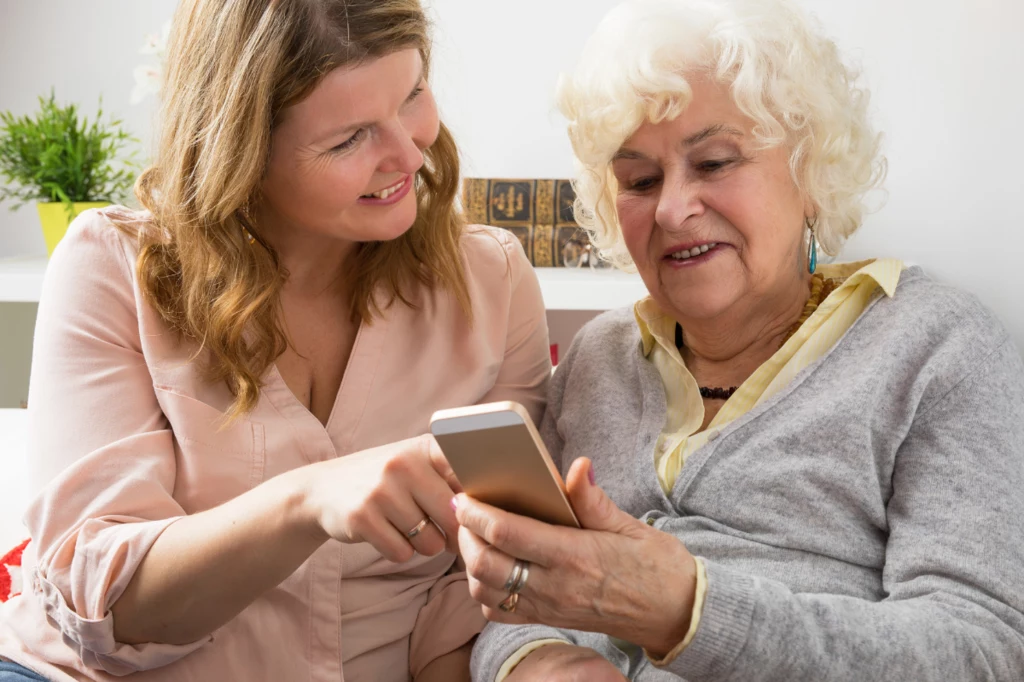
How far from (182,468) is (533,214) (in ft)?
5.13

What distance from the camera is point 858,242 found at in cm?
281

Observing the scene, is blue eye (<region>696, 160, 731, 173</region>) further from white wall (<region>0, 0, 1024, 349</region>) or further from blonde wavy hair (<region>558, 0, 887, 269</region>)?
white wall (<region>0, 0, 1024, 349</region>)

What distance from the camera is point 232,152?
1.24 meters

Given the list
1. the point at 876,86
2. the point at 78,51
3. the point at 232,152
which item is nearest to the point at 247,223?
the point at 232,152

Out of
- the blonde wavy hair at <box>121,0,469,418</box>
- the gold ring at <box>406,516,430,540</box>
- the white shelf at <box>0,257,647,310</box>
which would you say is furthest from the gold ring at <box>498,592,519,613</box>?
the white shelf at <box>0,257,647,310</box>

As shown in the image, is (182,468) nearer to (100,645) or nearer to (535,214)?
(100,645)

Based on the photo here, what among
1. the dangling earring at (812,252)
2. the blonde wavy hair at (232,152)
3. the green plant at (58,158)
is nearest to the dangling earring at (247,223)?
the blonde wavy hair at (232,152)

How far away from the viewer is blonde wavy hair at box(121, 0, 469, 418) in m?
1.20

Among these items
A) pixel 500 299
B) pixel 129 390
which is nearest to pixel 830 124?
pixel 500 299

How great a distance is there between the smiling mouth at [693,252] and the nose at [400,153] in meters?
0.35

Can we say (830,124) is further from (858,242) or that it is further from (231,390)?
(858,242)

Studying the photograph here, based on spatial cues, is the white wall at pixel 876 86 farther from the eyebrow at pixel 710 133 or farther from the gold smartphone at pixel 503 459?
the gold smartphone at pixel 503 459

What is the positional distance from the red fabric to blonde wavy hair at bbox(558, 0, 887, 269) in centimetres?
98

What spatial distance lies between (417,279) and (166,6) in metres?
2.15
